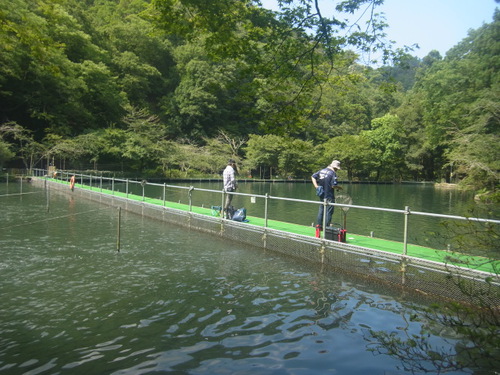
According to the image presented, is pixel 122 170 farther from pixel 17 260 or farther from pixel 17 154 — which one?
pixel 17 260

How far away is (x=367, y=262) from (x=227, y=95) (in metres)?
64.0

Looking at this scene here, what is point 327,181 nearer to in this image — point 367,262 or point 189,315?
point 367,262

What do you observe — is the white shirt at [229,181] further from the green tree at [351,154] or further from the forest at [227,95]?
the green tree at [351,154]

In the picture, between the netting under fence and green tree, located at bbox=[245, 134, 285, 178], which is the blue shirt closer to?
the netting under fence

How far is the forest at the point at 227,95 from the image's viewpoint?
615 centimetres

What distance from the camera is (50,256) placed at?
8.80 metres

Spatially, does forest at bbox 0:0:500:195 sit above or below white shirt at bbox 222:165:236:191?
above

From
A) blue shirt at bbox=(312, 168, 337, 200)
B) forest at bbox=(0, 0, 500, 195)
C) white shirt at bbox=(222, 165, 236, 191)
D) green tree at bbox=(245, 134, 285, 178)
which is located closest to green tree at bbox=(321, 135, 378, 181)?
forest at bbox=(0, 0, 500, 195)

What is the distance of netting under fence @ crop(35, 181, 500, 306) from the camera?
5844 mm

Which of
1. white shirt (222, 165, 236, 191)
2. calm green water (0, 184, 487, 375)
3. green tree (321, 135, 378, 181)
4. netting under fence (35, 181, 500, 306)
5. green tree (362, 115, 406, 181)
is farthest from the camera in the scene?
green tree (362, 115, 406, 181)

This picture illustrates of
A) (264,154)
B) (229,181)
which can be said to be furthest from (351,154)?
(229,181)

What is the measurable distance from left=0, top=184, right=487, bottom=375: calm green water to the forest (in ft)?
9.13

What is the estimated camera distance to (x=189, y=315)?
18.4 feet

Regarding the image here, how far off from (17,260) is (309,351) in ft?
22.3
